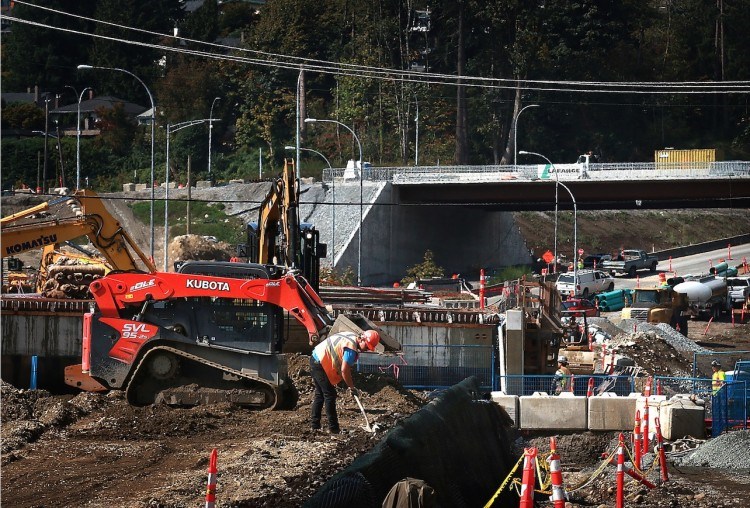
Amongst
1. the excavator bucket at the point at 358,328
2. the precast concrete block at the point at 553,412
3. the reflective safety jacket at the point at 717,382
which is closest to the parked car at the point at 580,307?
the reflective safety jacket at the point at 717,382

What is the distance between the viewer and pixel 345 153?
102 metres

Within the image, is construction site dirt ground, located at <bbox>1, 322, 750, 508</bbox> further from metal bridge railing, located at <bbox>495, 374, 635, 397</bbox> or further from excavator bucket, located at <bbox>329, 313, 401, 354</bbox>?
metal bridge railing, located at <bbox>495, 374, 635, 397</bbox>

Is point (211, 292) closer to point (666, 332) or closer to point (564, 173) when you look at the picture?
→ point (666, 332)

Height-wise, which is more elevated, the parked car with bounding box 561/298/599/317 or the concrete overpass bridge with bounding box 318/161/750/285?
the concrete overpass bridge with bounding box 318/161/750/285

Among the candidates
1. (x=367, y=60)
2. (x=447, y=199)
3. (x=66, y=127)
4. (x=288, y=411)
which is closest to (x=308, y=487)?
(x=288, y=411)

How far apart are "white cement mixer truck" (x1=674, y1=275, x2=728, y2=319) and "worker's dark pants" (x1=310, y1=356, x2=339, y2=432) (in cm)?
4188

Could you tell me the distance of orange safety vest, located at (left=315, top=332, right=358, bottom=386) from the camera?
18047 mm

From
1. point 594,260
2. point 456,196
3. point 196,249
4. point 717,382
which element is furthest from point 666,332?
point 594,260

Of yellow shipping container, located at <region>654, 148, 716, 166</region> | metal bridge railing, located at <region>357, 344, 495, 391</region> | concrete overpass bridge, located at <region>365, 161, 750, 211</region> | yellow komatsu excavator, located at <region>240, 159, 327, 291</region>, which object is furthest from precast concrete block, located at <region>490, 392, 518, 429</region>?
yellow shipping container, located at <region>654, 148, 716, 166</region>

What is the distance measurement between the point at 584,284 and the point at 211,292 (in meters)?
46.6

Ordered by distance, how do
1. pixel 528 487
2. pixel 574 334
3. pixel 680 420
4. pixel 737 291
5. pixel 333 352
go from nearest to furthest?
1. pixel 528 487
2. pixel 333 352
3. pixel 680 420
4. pixel 574 334
5. pixel 737 291

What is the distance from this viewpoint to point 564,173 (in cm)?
7362

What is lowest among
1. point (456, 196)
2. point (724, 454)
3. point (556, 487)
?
point (724, 454)

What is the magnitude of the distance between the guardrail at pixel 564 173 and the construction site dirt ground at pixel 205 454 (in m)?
49.1
